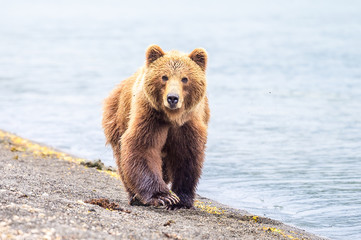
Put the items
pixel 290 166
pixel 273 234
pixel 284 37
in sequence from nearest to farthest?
pixel 273 234 → pixel 290 166 → pixel 284 37

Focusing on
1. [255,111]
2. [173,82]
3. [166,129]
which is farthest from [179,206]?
[255,111]

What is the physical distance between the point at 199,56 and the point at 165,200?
5.39 ft

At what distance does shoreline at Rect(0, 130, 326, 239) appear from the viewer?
4891 mm

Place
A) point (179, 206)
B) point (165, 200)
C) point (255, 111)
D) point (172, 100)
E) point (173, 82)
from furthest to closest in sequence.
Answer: point (255, 111), point (179, 206), point (165, 200), point (173, 82), point (172, 100)

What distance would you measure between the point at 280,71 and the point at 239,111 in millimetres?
9992

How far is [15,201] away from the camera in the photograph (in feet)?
18.7

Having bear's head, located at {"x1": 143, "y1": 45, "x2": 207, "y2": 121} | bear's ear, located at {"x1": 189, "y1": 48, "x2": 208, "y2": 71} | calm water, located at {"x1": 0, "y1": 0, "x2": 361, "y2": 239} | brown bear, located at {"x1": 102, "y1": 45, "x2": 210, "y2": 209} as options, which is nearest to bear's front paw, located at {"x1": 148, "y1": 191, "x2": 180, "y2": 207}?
brown bear, located at {"x1": 102, "y1": 45, "x2": 210, "y2": 209}

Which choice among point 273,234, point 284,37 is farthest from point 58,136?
point 284,37

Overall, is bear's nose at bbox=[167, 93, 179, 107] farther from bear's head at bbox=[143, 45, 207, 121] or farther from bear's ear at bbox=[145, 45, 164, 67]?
bear's ear at bbox=[145, 45, 164, 67]

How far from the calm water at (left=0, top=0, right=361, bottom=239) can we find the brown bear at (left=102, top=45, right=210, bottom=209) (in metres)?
2.10

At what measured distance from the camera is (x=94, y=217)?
5594 mm

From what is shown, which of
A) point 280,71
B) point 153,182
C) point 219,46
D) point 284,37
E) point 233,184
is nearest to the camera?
point 153,182

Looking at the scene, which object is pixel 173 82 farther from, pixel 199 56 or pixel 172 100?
pixel 199 56

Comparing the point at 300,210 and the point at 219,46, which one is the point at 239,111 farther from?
the point at 219,46
